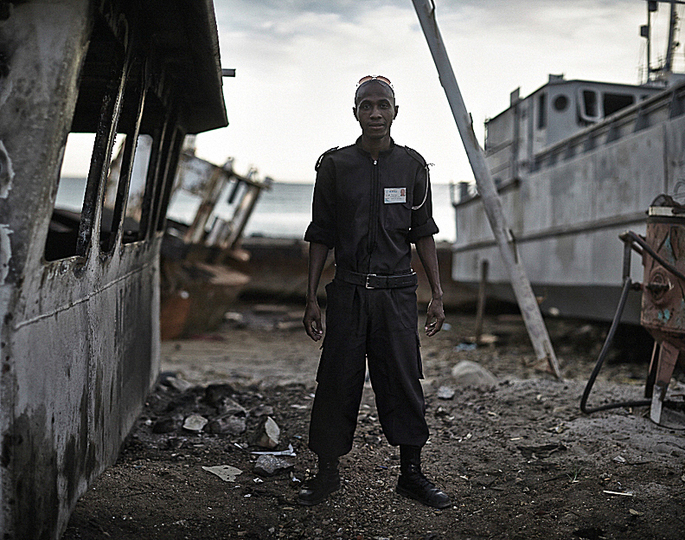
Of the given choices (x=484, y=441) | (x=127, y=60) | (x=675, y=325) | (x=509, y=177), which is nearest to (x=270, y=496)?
(x=484, y=441)

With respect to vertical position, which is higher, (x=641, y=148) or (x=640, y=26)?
(x=640, y=26)

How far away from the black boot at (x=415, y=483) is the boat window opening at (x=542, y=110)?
390 inches

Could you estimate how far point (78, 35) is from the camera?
6.64ft

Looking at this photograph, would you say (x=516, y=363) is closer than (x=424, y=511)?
No

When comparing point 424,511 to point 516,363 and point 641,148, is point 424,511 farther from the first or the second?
point 516,363

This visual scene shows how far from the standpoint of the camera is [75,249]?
2822mm

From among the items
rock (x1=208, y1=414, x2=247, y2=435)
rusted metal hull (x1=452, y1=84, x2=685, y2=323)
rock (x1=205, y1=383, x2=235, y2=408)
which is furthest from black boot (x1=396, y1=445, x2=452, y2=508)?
rusted metal hull (x1=452, y1=84, x2=685, y2=323)

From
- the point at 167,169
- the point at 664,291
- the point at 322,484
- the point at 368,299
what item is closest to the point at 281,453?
the point at 322,484

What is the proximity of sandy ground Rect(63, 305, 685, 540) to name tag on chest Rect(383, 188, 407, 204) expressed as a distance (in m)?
1.40

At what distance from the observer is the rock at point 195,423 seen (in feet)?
13.3

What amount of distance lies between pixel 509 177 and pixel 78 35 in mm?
11191

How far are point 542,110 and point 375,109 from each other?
987 centimetres

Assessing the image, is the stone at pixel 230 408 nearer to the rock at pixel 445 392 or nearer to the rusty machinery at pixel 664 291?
the rock at pixel 445 392

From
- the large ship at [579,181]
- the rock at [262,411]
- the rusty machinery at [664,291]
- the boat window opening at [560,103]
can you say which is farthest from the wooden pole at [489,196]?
the boat window opening at [560,103]
